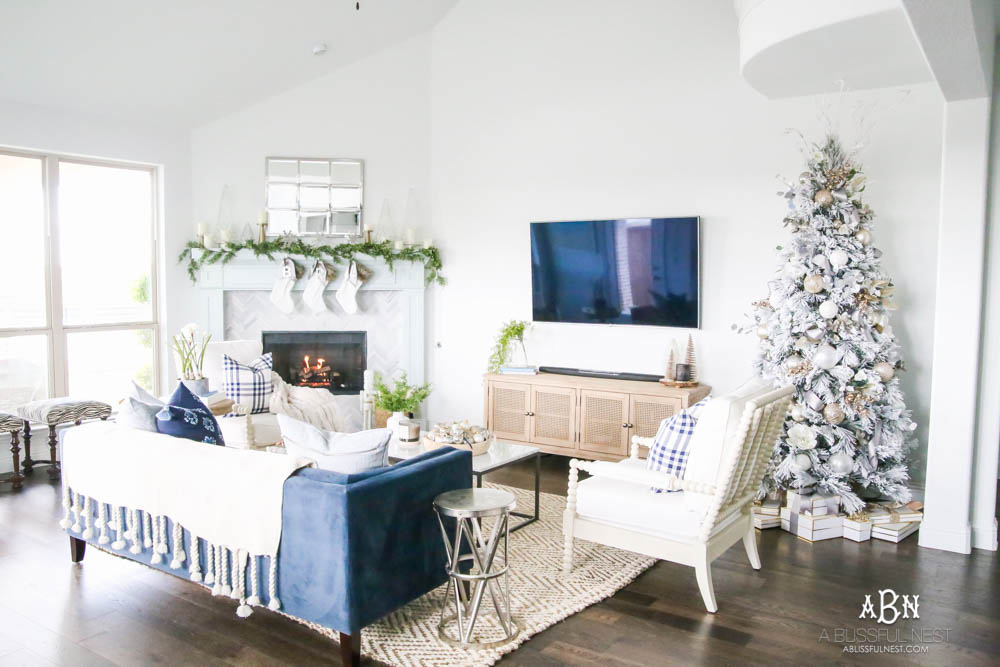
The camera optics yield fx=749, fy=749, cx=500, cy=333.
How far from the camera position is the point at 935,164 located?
15.4ft

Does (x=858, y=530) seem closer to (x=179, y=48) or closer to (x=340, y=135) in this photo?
(x=340, y=135)

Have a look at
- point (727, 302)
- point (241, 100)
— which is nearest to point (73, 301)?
point (241, 100)

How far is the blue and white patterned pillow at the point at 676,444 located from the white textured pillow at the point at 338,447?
50.2 inches

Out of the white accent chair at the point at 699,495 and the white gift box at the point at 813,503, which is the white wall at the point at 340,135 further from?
the white gift box at the point at 813,503

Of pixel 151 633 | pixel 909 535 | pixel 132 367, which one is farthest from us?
pixel 132 367

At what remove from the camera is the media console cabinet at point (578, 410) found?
542 cm

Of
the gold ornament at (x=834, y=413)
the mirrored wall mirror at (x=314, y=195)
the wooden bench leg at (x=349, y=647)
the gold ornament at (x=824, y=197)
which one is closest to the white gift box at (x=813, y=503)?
the gold ornament at (x=834, y=413)

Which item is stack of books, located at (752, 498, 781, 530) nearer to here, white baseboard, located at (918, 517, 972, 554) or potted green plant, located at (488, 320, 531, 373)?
white baseboard, located at (918, 517, 972, 554)

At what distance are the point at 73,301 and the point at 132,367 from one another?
76 cm

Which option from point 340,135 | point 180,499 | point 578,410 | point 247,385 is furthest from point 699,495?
point 340,135

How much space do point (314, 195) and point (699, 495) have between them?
4.80 m

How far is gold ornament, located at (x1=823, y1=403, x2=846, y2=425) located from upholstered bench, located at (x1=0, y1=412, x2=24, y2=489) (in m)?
5.18

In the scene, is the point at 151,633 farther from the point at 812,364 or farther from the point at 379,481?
the point at 812,364

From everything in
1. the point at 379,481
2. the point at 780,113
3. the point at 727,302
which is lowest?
the point at 379,481
